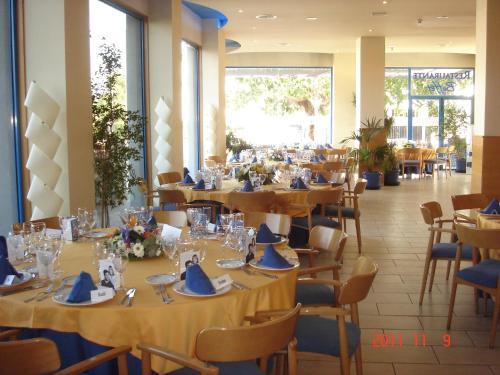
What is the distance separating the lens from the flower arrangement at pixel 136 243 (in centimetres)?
315

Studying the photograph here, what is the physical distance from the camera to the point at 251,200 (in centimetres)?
580

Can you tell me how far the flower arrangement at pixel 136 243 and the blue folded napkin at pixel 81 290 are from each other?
0.60 metres

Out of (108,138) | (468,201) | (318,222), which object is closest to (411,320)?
(468,201)

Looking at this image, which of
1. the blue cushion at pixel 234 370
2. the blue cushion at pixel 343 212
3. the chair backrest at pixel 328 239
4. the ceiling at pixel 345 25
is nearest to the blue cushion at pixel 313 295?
the chair backrest at pixel 328 239

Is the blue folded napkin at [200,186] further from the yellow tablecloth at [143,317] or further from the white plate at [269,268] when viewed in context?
the yellow tablecloth at [143,317]

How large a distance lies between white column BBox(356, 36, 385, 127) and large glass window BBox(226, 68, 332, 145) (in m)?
3.87

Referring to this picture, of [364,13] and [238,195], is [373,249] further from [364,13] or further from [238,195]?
[364,13]

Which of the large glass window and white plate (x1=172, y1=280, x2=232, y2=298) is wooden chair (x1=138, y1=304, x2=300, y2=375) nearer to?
white plate (x1=172, y1=280, x2=232, y2=298)

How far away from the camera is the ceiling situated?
35.3 feet

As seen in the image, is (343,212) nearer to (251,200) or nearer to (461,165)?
(251,200)

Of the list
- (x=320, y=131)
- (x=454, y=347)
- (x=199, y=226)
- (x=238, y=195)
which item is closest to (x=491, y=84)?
(x=238, y=195)

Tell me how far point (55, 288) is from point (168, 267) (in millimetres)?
599
